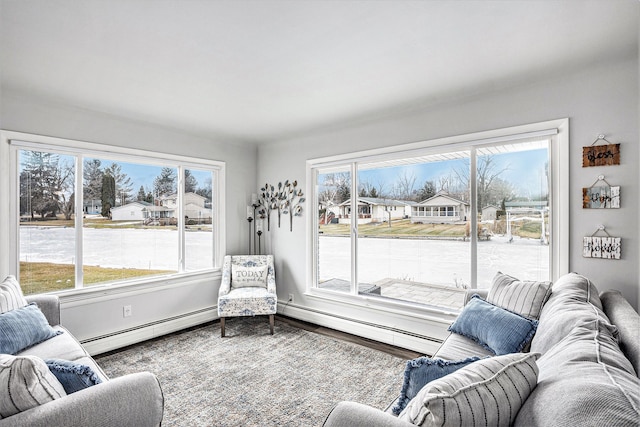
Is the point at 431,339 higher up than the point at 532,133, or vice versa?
the point at 532,133

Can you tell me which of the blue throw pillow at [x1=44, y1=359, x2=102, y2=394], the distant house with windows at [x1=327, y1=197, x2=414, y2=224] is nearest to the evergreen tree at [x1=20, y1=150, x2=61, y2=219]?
the blue throw pillow at [x1=44, y1=359, x2=102, y2=394]

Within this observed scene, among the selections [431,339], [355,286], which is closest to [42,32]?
[355,286]

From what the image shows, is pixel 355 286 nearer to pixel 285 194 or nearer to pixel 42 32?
pixel 285 194

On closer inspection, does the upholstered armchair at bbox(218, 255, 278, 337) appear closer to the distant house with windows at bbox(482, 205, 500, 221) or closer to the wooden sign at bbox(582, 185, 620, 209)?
the distant house with windows at bbox(482, 205, 500, 221)

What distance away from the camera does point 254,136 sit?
432cm

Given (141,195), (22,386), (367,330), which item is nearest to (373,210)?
(367,330)

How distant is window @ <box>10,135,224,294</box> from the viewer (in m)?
3.02

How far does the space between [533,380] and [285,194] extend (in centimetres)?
376

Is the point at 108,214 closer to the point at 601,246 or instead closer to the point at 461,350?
the point at 461,350

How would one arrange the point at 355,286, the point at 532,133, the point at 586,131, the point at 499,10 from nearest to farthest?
the point at 499,10
the point at 586,131
the point at 532,133
the point at 355,286

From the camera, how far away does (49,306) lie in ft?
8.64

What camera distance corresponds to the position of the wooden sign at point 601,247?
89.6 inches

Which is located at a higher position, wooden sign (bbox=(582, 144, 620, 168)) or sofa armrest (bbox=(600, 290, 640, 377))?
wooden sign (bbox=(582, 144, 620, 168))

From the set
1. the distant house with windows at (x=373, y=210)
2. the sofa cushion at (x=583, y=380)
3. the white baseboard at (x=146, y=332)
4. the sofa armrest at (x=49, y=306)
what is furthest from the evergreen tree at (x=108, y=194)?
the sofa cushion at (x=583, y=380)
